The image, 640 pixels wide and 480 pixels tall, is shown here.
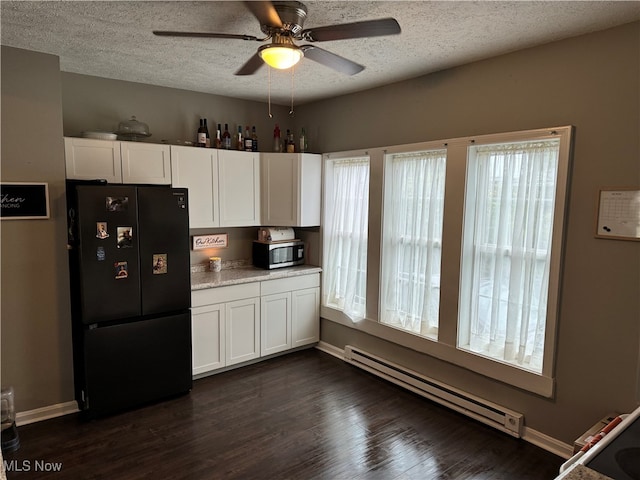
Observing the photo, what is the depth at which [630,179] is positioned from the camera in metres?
2.31

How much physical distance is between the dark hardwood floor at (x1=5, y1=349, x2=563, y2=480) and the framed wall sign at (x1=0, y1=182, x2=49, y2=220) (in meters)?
1.52

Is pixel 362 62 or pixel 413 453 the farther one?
pixel 362 62

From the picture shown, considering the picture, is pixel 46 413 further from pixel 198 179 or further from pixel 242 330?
pixel 198 179

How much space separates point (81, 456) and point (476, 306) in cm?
288

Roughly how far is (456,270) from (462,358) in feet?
2.24

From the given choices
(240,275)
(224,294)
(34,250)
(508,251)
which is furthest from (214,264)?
(508,251)

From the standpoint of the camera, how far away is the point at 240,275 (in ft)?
13.0

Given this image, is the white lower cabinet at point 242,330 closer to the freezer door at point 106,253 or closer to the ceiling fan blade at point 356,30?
the freezer door at point 106,253

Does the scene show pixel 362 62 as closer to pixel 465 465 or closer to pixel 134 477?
pixel 465 465

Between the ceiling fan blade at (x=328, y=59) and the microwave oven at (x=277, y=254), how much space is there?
2260 mm

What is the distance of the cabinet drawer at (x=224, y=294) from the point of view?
→ 140 inches

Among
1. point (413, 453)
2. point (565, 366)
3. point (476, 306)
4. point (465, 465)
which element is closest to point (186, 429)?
point (413, 453)

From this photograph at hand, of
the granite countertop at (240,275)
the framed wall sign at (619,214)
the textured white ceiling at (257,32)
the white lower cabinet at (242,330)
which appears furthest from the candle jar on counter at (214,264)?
the framed wall sign at (619,214)

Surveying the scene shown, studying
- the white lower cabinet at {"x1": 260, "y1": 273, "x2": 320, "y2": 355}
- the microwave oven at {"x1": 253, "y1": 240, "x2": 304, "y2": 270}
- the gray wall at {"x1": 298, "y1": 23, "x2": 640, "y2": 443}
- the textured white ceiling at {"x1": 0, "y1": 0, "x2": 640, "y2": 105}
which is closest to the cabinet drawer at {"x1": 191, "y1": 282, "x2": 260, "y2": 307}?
the white lower cabinet at {"x1": 260, "y1": 273, "x2": 320, "y2": 355}
